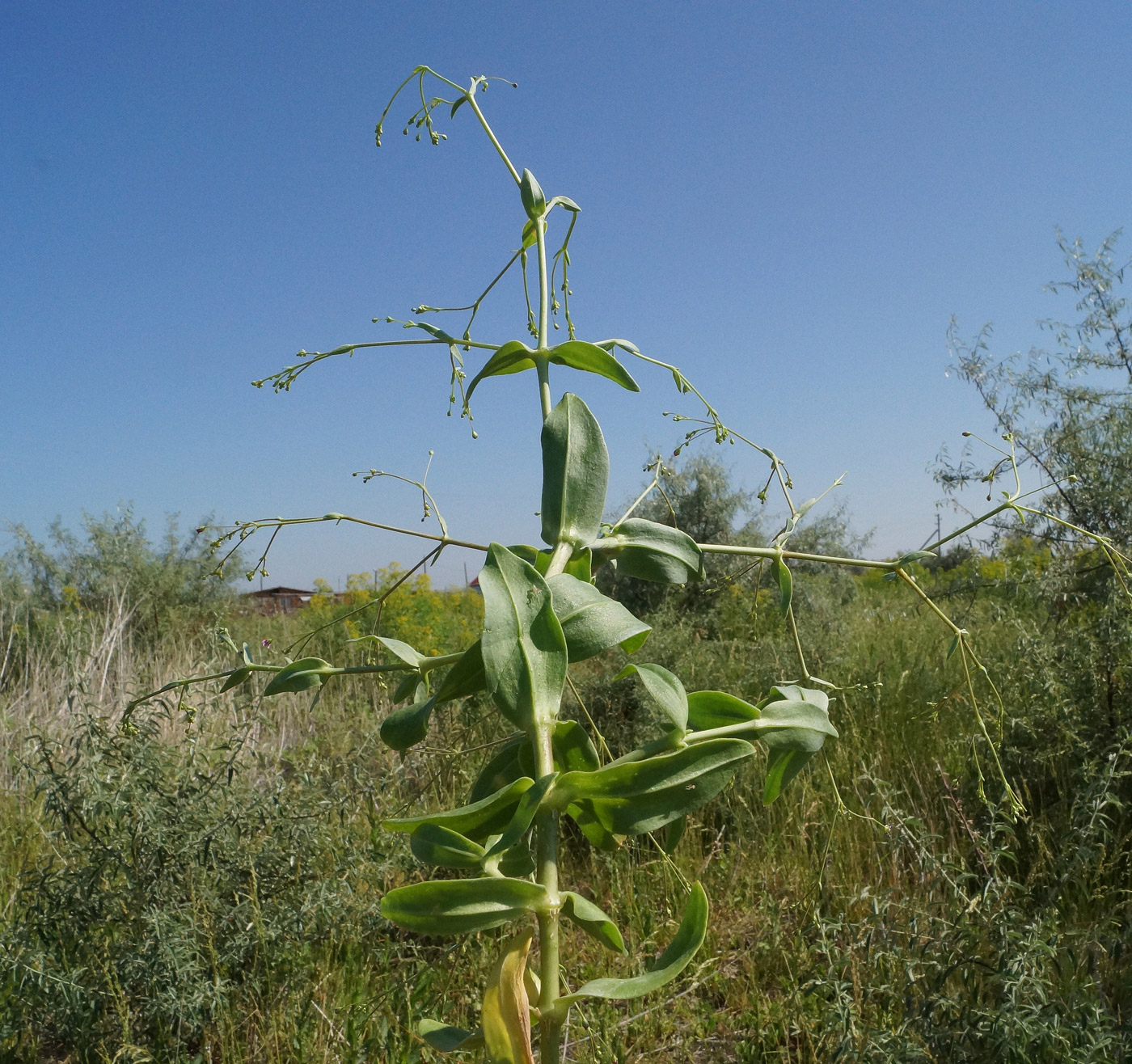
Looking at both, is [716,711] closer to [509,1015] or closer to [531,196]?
[509,1015]


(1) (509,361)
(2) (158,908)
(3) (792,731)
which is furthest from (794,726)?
(2) (158,908)

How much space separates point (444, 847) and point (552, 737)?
0.09m

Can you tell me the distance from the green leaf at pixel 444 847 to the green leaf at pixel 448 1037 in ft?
0.38

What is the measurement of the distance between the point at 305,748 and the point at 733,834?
1.59m

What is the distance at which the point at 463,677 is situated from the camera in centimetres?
53

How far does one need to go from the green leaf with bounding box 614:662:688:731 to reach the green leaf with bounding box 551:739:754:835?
0.03 meters

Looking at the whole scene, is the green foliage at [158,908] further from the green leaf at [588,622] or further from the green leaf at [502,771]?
the green leaf at [588,622]

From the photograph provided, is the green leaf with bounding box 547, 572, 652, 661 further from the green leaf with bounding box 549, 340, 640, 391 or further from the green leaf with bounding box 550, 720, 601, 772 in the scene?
the green leaf with bounding box 549, 340, 640, 391

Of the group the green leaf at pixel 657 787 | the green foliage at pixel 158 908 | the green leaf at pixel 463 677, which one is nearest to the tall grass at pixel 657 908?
the green foliage at pixel 158 908

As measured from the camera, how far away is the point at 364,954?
2000mm

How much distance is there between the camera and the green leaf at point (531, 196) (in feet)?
2.12

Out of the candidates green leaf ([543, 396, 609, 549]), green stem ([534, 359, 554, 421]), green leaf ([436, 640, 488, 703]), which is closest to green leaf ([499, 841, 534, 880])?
green leaf ([436, 640, 488, 703])

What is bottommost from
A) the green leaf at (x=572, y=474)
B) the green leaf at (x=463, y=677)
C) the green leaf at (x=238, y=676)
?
the green leaf at (x=463, y=677)

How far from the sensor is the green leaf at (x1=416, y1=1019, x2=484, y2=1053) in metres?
0.47
